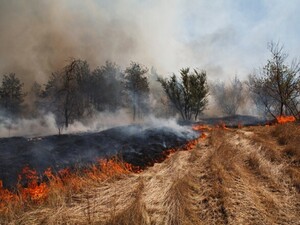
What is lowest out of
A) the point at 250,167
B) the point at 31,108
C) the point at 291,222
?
the point at 291,222

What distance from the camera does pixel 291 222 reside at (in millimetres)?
5281

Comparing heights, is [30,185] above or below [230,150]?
below

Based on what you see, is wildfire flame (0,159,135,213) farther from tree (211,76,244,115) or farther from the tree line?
tree (211,76,244,115)

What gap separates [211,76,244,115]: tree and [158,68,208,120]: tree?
29854 millimetres

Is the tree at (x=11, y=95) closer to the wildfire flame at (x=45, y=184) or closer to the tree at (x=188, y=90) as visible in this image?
the tree at (x=188, y=90)

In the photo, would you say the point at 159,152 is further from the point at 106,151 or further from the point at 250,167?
the point at 250,167

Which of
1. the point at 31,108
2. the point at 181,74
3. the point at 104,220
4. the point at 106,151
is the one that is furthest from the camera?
the point at 31,108

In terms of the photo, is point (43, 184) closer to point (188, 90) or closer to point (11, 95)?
point (188, 90)

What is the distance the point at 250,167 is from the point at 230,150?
3.81 feet

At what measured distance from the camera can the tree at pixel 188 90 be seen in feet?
126

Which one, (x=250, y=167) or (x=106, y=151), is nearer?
(x=250, y=167)

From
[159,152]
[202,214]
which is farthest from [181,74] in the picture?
[202,214]

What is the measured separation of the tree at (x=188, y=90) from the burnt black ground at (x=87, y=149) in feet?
72.9

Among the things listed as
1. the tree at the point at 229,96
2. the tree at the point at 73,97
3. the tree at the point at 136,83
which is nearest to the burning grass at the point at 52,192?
the tree at the point at 73,97
